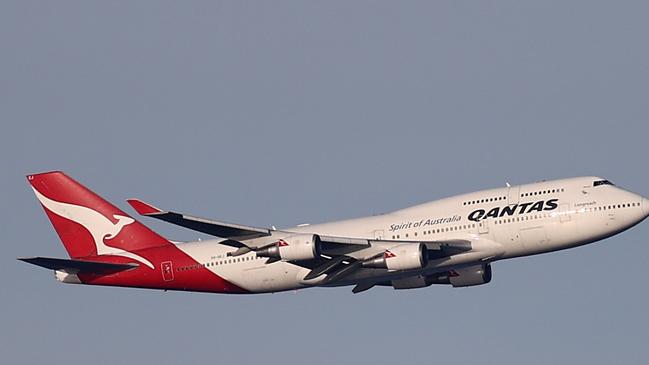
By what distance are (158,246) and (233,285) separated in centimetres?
527

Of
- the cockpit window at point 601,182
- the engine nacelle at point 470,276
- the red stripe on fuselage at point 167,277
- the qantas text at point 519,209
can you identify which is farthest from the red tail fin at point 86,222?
the cockpit window at point 601,182

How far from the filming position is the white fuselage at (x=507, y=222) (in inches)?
2616

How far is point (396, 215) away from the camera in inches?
2778

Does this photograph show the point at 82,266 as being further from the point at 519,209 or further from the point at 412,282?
the point at 519,209

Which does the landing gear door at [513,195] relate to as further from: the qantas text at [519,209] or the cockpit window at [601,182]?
the cockpit window at [601,182]

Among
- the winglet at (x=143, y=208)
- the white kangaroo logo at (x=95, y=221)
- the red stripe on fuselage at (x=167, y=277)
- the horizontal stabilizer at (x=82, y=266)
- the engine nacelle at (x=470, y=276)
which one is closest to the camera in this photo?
the winglet at (x=143, y=208)

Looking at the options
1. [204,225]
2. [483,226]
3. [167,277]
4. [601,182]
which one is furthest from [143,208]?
[601,182]

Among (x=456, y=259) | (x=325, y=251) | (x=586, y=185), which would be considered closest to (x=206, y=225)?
(x=325, y=251)

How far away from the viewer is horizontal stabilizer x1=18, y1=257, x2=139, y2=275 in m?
69.6

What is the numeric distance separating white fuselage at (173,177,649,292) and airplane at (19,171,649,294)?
0.17ft

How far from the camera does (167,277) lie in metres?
72.8

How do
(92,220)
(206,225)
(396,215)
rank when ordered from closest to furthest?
(206,225), (396,215), (92,220)

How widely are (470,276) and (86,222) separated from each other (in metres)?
22.8

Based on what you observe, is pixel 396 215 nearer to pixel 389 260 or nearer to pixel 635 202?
pixel 389 260
